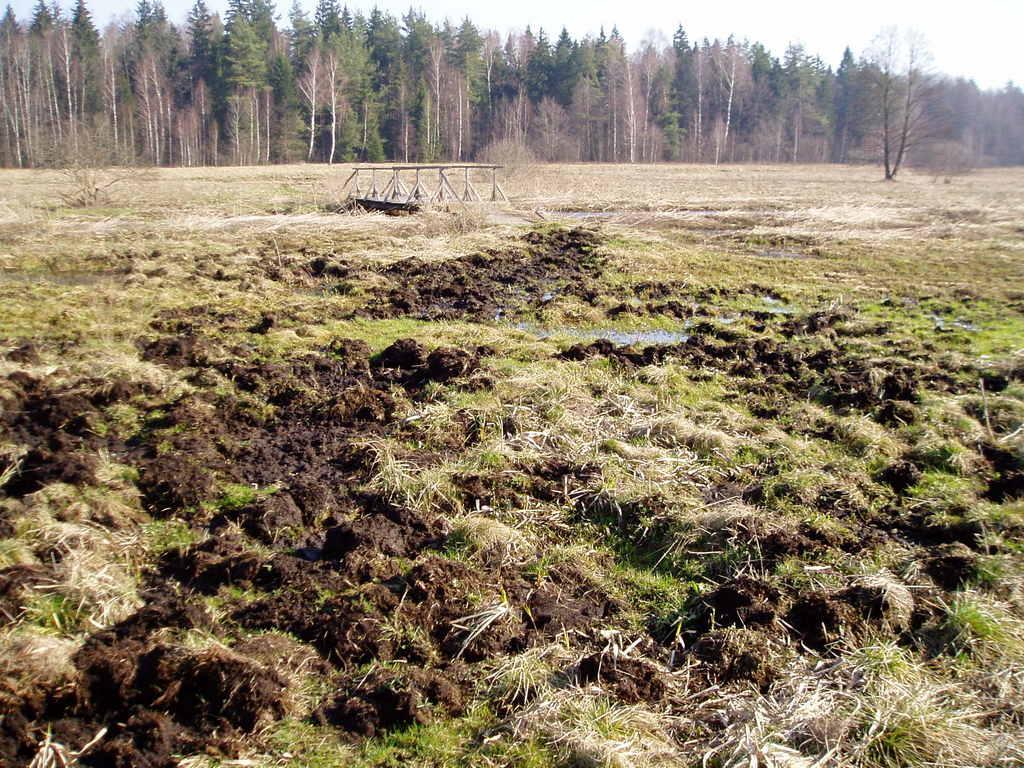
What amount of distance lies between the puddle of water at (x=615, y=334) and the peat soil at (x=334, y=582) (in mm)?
2242

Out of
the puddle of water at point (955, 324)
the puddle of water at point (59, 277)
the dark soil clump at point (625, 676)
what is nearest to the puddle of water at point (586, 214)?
the puddle of water at point (955, 324)

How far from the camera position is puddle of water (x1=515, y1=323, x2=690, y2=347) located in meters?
10.6

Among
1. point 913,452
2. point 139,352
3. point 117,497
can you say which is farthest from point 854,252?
point 117,497

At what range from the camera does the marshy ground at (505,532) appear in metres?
3.41

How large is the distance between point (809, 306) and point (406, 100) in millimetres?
60392

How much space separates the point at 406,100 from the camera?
65.9 m

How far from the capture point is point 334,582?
4.51 meters

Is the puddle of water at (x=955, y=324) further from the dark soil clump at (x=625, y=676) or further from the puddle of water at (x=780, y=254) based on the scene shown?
the dark soil clump at (x=625, y=676)

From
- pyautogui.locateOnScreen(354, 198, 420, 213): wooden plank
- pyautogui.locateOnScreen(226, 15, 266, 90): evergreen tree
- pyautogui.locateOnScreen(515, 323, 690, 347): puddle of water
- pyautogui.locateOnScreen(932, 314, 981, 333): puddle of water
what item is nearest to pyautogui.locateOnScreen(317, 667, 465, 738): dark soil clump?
pyautogui.locateOnScreen(515, 323, 690, 347): puddle of water

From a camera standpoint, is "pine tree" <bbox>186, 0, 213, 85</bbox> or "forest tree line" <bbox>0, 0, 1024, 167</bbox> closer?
"forest tree line" <bbox>0, 0, 1024, 167</bbox>

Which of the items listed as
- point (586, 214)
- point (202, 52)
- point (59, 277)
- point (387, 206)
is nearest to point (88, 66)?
point (202, 52)

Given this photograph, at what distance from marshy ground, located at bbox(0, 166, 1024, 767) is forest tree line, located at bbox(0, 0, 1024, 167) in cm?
4421

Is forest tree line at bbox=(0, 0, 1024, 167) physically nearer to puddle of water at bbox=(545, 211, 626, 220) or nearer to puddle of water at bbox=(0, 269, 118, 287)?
puddle of water at bbox=(545, 211, 626, 220)

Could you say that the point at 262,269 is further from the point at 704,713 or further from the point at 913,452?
the point at 704,713
